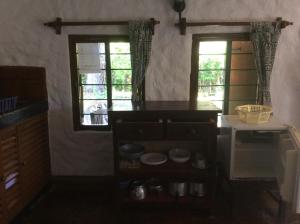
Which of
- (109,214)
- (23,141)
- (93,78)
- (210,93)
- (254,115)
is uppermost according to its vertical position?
(93,78)

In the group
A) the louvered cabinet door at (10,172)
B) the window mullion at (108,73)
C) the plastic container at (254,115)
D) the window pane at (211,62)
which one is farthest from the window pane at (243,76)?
the louvered cabinet door at (10,172)

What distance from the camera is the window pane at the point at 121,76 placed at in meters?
2.60

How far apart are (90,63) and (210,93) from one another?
1.14 metres

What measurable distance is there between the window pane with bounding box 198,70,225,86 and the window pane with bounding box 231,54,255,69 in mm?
131

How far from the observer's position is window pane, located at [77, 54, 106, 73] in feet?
8.43

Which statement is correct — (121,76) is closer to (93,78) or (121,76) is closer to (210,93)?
(93,78)

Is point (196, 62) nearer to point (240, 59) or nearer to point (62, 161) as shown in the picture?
point (240, 59)

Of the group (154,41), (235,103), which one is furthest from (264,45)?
(154,41)

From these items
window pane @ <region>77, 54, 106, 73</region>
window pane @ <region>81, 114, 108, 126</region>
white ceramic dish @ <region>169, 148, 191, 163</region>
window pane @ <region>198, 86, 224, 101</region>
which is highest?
window pane @ <region>77, 54, 106, 73</region>

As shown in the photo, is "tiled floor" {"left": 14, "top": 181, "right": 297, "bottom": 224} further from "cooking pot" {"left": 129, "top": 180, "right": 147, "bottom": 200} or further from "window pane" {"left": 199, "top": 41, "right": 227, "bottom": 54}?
"window pane" {"left": 199, "top": 41, "right": 227, "bottom": 54}

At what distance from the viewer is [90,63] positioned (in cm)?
258

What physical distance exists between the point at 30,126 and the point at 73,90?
0.51 metres

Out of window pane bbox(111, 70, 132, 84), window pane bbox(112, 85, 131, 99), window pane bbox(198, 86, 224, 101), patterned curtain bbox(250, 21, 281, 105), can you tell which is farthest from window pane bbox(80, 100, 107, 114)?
patterned curtain bbox(250, 21, 281, 105)

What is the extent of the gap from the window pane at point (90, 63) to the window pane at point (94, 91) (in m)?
0.15
